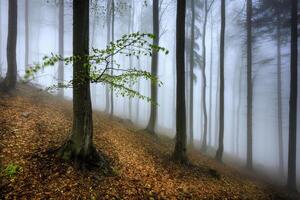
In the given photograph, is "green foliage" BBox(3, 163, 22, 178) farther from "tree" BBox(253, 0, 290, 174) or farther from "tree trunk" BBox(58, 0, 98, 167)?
"tree" BBox(253, 0, 290, 174)

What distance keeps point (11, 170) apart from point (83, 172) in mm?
1734

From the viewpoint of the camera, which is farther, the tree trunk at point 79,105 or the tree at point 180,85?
the tree at point 180,85

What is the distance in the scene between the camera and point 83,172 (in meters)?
5.59

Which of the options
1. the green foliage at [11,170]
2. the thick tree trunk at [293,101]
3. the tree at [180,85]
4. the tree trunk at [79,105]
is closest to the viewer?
the green foliage at [11,170]

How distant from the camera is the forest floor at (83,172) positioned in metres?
4.87

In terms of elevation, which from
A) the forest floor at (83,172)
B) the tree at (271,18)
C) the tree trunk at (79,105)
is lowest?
the forest floor at (83,172)

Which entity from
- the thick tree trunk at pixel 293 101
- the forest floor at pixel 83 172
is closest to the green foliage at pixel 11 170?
the forest floor at pixel 83 172

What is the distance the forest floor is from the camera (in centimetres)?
487

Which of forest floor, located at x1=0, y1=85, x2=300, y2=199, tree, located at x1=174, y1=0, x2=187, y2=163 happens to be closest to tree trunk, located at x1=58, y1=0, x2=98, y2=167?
forest floor, located at x1=0, y1=85, x2=300, y2=199

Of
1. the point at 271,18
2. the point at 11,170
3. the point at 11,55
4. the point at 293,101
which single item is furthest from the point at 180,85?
the point at 271,18

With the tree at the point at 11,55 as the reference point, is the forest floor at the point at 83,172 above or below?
below

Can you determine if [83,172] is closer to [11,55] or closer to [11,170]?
[11,170]

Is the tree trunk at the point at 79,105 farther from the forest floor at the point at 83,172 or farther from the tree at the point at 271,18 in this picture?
the tree at the point at 271,18

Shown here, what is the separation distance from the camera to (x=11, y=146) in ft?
19.1
